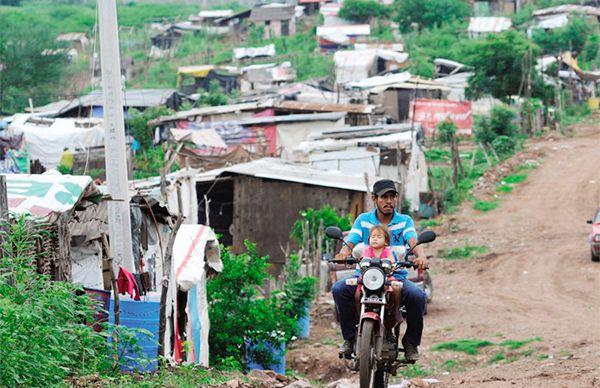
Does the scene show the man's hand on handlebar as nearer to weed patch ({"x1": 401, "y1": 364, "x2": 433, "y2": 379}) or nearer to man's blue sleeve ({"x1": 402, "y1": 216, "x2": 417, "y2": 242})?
man's blue sleeve ({"x1": 402, "y1": 216, "x2": 417, "y2": 242})

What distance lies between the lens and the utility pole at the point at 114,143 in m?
10.9

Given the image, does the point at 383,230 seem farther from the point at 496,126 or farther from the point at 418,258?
the point at 496,126

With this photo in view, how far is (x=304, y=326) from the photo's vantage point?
1688 centimetres

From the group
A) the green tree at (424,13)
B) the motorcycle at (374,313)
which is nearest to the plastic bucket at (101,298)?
the motorcycle at (374,313)

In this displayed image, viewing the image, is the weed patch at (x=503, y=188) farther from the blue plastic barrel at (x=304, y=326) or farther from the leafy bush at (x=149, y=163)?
the blue plastic barrel at (x=304, y=326)

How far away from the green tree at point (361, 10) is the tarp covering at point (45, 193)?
62086 millimetres

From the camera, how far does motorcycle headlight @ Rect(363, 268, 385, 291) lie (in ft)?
25.1

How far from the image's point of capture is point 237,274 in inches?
544

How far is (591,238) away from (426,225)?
663 cm

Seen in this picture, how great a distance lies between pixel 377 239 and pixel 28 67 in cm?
4709

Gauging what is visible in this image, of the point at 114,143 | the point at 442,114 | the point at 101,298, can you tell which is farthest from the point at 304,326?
the point at 442,114

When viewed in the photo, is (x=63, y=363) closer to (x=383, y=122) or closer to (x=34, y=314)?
(x=34, y=314)

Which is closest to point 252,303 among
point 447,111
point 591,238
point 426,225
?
point 591,238

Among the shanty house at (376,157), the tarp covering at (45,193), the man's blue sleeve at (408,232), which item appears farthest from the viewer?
the shanty house at (376,157)
